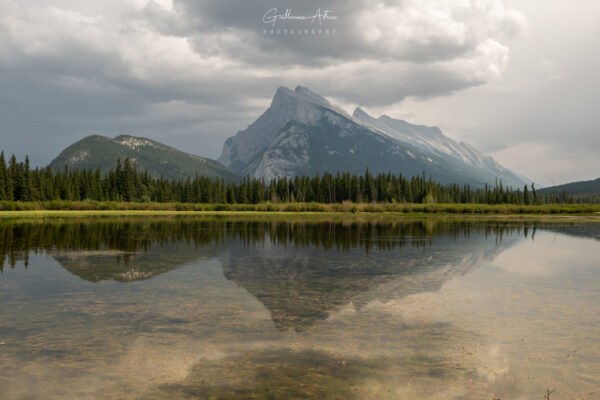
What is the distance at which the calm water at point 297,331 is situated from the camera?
803 cm

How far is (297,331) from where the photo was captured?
1125cm

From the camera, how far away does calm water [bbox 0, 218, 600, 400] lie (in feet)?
26.3

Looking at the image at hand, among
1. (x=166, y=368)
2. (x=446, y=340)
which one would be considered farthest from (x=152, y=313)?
(x=446, y=340)

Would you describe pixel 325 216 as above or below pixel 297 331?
above

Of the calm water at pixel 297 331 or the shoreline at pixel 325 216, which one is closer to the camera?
the calm water at pixel 297 331

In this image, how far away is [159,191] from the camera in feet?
644

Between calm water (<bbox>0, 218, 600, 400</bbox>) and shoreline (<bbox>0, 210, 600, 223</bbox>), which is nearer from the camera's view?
calm water (<bbox>0, 218, 600, 400</bbox>)

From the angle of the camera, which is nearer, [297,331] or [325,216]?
[297,331]

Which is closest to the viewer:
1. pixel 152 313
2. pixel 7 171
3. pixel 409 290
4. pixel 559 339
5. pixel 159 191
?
pixel 559 339

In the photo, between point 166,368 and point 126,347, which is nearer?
point 166,368

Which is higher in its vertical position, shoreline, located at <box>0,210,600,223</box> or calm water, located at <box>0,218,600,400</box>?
shoreline, located at <box>0,210,600,223</box>

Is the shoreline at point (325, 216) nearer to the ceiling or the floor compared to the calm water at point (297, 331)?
nearer to the ceiling

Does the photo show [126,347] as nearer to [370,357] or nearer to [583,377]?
[370,357]

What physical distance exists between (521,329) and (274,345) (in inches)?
265
